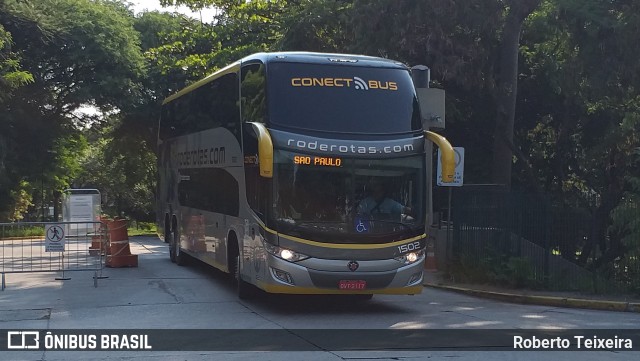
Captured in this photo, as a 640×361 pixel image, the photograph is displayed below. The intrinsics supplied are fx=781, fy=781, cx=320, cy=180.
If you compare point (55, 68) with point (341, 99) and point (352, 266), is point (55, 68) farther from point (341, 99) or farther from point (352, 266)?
point (352, 266)

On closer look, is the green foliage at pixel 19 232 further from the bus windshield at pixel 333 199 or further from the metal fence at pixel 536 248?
the metal fence at pixel 536 248

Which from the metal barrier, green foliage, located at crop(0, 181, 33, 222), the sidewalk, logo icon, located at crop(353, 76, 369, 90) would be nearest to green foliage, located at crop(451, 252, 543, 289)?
the sidewalk

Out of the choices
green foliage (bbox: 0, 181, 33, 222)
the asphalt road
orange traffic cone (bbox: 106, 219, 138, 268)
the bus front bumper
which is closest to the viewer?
the asphalt road

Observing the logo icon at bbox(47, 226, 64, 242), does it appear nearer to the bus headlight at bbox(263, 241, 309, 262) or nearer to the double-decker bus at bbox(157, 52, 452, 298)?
the double-decker bus at bbox(157, 52, 452, 298)

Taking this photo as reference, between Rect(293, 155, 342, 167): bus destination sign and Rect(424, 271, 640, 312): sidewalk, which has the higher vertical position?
Rect(293, 155, 342, 167): bus destination sign

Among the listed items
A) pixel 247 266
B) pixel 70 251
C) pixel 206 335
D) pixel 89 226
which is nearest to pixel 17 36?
pixel 89 226

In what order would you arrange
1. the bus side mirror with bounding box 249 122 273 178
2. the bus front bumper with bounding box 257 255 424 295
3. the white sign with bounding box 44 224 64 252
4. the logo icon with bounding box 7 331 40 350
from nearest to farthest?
the logo icon with bounding box 7 331 40 350, the bus side mirror with bounding box 249 122 273 178, the bus front bumper with bounding box 257 255 424 295, the white sign with bounding box 44 224 64 252

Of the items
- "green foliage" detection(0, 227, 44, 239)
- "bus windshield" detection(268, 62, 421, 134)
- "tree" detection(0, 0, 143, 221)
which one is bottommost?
"green foliage" detection(0, 227, 44, 239)

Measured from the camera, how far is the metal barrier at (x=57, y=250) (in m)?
16.4

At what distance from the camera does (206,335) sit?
418 inches

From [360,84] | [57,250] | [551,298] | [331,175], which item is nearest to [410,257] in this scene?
[331,175]

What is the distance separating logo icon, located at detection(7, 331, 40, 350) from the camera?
32.4 ft

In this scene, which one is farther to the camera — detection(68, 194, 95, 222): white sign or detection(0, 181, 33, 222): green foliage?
detection(0, 181, 33, 222): green foliage

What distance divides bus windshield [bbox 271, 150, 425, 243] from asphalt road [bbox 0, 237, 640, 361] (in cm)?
139
